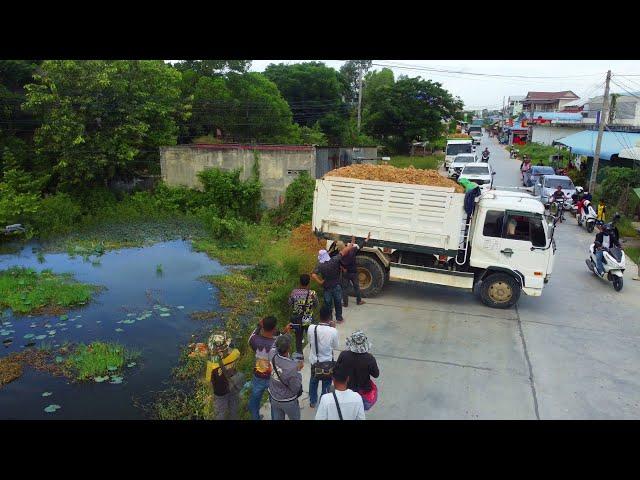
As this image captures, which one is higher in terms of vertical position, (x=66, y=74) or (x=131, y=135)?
(x=66, y=74)

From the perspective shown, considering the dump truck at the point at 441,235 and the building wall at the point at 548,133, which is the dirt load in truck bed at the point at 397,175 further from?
the building wall at the point at 548,133

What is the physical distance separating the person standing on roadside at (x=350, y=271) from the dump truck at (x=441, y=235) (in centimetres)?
44

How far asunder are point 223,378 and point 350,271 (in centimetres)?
468

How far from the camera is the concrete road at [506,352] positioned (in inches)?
260

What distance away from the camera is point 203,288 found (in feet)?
39.5

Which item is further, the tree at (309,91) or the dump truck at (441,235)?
the tree at (309,91)

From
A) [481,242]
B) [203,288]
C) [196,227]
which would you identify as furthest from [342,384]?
[196,227]

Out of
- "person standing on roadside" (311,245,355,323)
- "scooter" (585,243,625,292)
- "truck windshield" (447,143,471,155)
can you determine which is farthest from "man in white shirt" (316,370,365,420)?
"truck windshield" (447,143,471,155)

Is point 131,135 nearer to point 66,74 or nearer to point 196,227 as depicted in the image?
point 66,74

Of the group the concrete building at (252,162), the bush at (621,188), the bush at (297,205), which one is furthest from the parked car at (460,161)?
the bush at (297,205)

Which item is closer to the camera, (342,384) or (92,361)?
(342,384)

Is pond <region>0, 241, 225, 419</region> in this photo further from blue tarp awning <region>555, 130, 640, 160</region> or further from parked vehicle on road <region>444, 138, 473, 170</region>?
parked vehicle on road <region>444, 138, 473, 170</region>

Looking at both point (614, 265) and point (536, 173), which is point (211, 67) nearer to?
point (536, 173)

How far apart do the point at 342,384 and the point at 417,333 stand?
186 inches
